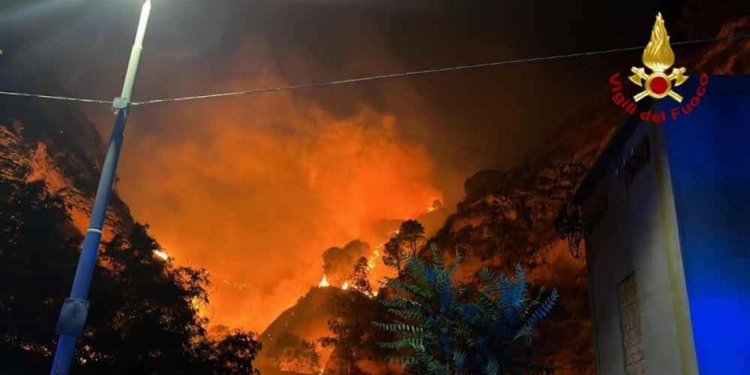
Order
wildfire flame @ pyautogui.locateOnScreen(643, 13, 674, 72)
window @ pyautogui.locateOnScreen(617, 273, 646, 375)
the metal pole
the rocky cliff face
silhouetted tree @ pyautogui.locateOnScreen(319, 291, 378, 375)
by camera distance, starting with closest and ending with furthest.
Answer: the metal pole
wildfire flame @ pyautogui.locateOnScreen(643, 13, 674, 72)
window @ pyautogui.locateOnScreen(617, 273, 646, 375)
the rocky cliff face
silhouetted tree @ pyautogui.locateOnScreen(319, 291, 378, 375)

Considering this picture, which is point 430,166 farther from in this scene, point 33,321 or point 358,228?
point 33,321

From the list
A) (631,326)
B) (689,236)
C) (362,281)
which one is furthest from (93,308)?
(362,281)

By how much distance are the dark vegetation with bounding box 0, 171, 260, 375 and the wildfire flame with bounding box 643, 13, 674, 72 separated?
778 inches

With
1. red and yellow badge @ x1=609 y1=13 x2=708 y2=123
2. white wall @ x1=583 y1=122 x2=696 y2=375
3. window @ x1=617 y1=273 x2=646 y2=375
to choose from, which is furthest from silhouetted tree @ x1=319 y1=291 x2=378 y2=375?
red and yellow badge @ x1=609 y1=13 x2=708 y2=123

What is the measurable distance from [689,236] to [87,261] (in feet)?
29.2

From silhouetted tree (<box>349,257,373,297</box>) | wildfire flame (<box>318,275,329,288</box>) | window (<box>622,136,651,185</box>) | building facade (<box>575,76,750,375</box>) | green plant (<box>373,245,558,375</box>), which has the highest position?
wildfire flame (<box>318,275,329,288</box>)

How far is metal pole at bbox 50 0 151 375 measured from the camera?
6699mm

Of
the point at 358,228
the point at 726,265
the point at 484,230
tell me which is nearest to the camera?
the point at 726,265

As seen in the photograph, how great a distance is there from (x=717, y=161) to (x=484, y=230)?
133 ft

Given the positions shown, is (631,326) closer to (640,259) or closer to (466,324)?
(640,259)

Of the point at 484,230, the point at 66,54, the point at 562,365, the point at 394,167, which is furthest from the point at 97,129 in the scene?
the point at 562,365

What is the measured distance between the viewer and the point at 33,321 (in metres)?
19.9

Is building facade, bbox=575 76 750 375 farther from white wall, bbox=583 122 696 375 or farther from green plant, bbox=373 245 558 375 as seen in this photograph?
green plant, bbox=373 245 558 375

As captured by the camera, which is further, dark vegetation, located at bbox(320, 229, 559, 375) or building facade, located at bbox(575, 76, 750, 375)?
building facade, located at bbox(575, 76, 750, 375)
